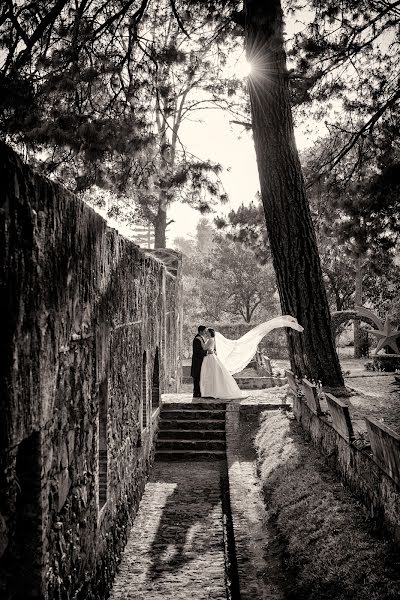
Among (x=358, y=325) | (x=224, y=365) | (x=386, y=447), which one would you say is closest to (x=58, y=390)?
(x=386, y=447)

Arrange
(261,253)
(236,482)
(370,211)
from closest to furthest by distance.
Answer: (236,482)
(370,211)
(261,253)

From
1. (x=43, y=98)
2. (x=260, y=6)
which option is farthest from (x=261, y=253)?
(x=43, y=98)

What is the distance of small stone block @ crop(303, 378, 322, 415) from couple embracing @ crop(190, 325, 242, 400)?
4.14 meters

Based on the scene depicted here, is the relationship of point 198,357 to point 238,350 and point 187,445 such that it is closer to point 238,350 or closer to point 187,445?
point 238,350

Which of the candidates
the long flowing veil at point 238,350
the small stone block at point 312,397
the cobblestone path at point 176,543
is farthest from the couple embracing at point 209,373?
the small stone block at point 312,397

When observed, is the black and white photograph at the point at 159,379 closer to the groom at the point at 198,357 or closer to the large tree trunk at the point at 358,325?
the groom at the point at 198,357

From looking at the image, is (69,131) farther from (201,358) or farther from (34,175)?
(201,358)

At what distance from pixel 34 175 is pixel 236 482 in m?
6.79

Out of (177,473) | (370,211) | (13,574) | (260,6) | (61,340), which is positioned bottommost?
(177,473)

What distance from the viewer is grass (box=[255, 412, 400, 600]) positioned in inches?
171

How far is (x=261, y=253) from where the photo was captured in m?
15.4

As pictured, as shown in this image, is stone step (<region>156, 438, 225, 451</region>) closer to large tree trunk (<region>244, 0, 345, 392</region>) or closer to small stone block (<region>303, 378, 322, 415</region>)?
large tree trunk (<region>244, 0, 345, 392</region>)

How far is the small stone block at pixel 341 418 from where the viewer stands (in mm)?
6383

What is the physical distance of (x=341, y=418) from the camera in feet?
21.5
